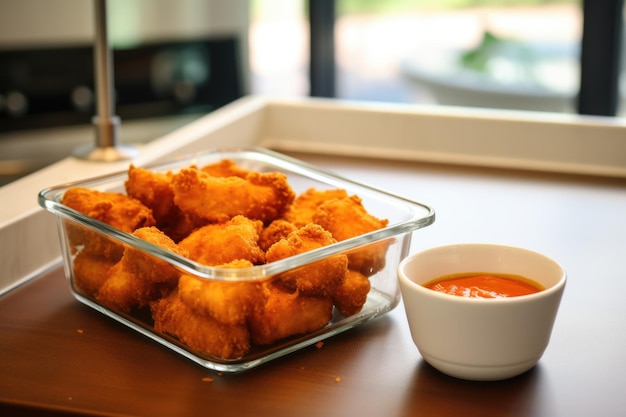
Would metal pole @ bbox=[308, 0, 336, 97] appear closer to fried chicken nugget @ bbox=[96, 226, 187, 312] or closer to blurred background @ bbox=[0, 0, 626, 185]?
blurred background @ bbox=[0, 0, 626, 185]

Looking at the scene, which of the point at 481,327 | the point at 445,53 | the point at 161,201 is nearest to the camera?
the point at 481,327

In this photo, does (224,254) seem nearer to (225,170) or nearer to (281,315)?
(281,315)

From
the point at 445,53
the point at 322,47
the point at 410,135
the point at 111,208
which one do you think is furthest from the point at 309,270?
the point at 445,53

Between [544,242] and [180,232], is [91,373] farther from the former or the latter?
[544,242]

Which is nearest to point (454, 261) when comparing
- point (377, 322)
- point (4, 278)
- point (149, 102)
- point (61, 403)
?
point (377, 322)

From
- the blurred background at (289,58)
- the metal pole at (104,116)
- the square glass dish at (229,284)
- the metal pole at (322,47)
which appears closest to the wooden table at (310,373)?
the square glass dish at (229,284)

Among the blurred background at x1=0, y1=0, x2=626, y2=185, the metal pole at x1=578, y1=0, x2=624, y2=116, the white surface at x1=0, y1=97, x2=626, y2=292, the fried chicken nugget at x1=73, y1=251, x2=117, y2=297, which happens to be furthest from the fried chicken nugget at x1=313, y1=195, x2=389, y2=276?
the metal pole at x1=578, y1=0, x2=624, y2=116
